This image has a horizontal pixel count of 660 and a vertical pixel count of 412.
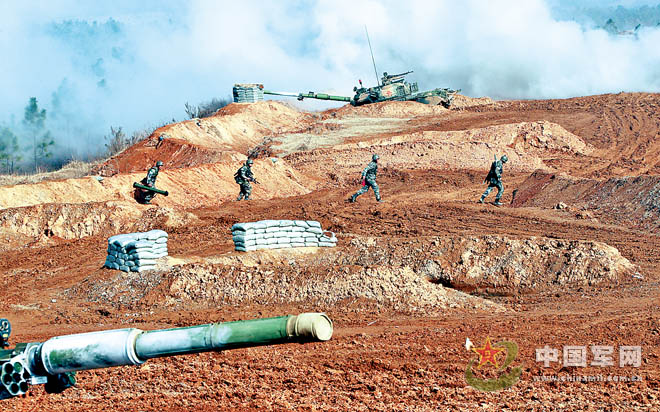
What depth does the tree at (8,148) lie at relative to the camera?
41219mm

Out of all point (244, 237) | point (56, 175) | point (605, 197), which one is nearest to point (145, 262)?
point (244, 237)

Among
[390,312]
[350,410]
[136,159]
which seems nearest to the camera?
[350,410]

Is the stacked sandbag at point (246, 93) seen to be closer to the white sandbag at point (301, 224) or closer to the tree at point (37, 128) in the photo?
the tree at point (37, 128)

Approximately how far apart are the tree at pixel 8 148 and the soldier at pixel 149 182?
1948 cm

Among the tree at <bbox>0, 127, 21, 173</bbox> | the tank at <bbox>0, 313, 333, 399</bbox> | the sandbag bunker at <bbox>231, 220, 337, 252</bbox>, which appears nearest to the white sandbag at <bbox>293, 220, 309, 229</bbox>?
the sandbag bunker at <bbox>231, 220, 337, 252</bbox>

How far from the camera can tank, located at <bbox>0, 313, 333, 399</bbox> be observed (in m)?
4.92

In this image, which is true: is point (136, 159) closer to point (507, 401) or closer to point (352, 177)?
point (352, 177)

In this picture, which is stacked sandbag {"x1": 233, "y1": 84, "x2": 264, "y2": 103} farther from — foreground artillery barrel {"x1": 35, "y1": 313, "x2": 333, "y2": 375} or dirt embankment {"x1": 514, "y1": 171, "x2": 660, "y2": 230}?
foreground artillery barrel {"x1": 35, "y1": 313, "x2": 333, "y2": 375}

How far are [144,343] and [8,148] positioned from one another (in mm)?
40994

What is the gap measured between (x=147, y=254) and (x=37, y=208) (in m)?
9.25

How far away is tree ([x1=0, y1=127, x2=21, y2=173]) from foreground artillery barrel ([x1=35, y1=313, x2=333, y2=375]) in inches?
1542

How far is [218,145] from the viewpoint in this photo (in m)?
41.6

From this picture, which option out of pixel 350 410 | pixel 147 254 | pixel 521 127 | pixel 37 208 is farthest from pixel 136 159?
pixel 350 410

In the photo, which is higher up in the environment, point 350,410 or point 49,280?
point 49,280
